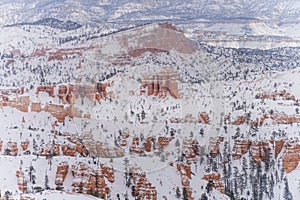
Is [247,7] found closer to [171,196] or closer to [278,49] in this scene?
[278,49]

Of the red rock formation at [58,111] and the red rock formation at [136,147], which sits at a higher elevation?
the red rock formation at [58,111]

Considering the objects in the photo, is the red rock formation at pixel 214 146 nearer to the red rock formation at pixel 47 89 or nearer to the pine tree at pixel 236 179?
the pine tree at pixel 236 179

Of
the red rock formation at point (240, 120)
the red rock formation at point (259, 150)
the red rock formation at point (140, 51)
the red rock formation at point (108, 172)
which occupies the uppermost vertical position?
the red rock formation at point (140, 51)

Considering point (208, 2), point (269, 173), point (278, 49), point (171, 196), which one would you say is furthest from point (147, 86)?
point (208, 2)

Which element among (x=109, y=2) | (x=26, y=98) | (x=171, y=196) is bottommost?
(x=171, y=196)

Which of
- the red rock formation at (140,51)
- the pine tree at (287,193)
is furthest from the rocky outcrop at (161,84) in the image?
the pine tree at (287,193)

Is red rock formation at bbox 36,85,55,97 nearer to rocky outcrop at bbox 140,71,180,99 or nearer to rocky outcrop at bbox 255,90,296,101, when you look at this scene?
rocky outcrop at bbox 140,71,180,99

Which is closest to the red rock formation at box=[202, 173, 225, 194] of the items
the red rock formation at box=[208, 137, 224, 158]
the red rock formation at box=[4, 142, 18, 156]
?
the red rock formation at box=[208, 137, 224, 158]
